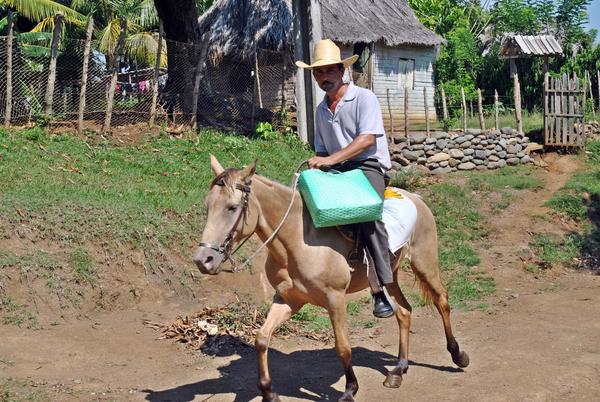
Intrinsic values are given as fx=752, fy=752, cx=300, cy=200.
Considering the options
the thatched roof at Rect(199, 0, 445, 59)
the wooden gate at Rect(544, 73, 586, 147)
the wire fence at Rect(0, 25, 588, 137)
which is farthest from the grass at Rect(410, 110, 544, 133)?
the thatched roof at Rect(199, 0, 445, 59)

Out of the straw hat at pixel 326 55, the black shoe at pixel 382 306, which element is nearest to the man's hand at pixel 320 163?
the straw hat at pixel 326 55

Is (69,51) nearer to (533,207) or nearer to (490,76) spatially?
(533,207)

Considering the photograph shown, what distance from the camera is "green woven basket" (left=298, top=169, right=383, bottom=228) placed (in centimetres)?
582

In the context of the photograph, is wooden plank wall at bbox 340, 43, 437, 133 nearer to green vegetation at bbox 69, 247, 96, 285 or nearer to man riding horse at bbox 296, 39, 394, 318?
green vegetation at bbox 69, 247, 96, 285

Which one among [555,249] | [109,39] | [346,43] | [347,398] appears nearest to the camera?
[347,398]

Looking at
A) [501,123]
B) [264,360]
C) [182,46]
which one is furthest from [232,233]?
[501,123]

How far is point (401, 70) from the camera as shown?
88.5ft

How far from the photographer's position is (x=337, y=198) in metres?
5.85

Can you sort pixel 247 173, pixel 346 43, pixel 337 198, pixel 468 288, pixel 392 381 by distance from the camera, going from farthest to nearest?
pixel 346 43 < pixel 468 288 < pixel 392 381 < pixel 337 198 < pixel 247 173

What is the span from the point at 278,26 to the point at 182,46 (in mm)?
7320

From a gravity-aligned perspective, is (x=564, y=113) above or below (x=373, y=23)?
below

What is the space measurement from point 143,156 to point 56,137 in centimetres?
153

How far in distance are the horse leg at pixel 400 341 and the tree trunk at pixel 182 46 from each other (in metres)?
9.11

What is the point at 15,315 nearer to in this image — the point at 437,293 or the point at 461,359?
the point at 437,293
